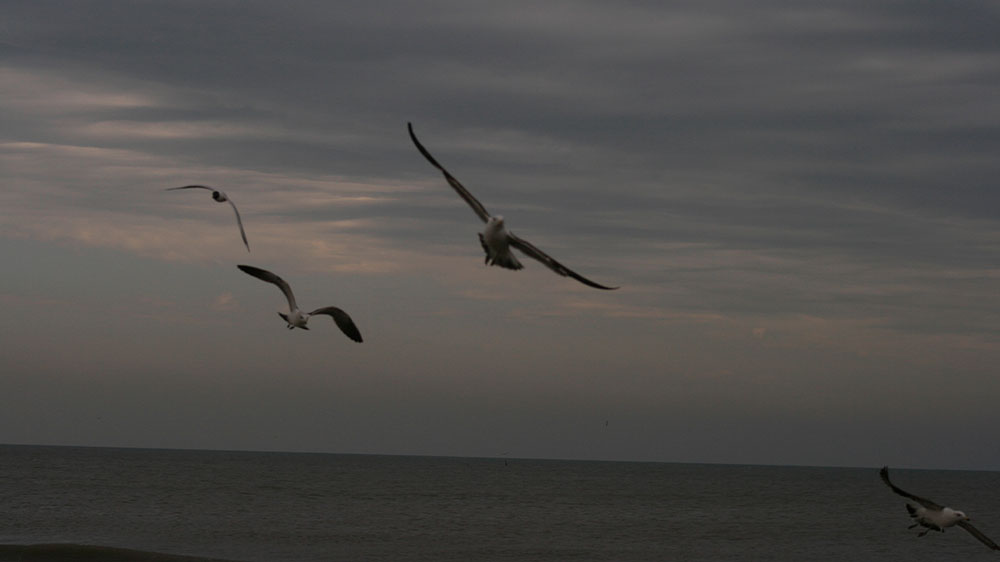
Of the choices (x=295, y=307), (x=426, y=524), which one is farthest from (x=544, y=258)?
(x=426, y=524)

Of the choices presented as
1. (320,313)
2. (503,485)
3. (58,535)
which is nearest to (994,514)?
(503,485)

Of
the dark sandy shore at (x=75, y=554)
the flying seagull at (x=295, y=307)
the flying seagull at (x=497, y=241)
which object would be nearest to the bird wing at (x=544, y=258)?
the flying seagull at (x=497, y=241)

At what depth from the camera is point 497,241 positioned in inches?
644

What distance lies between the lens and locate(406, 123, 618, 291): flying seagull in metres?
15.4

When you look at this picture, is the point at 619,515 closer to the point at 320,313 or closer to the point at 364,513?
the point at 364,513

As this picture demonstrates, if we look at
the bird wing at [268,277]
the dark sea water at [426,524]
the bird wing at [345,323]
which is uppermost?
the bird wing at [268,277]

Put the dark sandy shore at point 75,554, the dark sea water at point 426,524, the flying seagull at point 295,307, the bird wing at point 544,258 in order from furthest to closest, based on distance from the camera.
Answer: the dark sea water at point 426,524 → the dark sandy shore at point 75,554 → the flying seagull at point 295,307 → the bird wing at point 544,258

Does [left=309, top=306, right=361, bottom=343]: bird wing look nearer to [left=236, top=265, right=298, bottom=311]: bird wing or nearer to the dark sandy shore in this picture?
[left=236, top=265, right=298, bottom=311]: bird wing

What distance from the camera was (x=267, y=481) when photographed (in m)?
Answer: 159

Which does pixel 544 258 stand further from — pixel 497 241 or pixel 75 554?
pixel 75 554

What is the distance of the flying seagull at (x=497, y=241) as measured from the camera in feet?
50.6

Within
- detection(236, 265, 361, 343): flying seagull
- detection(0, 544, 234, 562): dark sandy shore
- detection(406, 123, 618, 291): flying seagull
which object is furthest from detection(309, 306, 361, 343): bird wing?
detection(0, 544, 234, 562): dark sandy shore

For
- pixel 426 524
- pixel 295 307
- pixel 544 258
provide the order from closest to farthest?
pixel 544 258 < pixel 295 307 < pixel 426 524

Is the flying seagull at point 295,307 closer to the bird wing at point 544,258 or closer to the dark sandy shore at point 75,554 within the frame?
the bird wing at point 544,258
